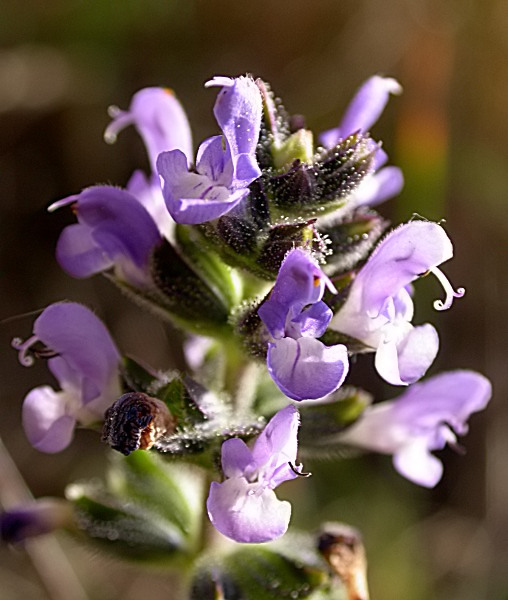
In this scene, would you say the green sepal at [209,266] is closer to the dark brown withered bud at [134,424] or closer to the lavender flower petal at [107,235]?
the lavender flower petal at [107,235]

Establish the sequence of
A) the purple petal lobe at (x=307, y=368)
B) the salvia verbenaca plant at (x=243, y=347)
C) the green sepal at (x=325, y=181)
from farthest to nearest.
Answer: the green sepal at (x=325, y=181)
the salvia verbenaca plant at (x=243, y=347)
the purple petal lobe at (x=307, y=368)

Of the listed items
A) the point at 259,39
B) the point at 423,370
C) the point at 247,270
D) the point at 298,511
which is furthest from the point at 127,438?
the point at 259,39

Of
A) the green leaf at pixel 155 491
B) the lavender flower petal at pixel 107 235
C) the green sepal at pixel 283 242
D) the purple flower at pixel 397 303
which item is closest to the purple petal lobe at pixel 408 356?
the purple flower at pixel 397 303

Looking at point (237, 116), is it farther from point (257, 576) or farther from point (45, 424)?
point (257, 576)

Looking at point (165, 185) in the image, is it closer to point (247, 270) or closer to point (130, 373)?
point (247, 270)

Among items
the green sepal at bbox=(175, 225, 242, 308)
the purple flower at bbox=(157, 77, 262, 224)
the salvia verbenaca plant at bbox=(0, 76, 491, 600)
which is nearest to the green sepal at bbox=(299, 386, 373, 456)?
the salvia verbenaca plant at bbox=(0, 76, 491, 600)

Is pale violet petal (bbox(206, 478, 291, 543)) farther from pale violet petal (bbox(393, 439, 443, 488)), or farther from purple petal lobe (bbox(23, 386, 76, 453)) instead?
pale violet petal (bbox(393, 439, 443, 488))

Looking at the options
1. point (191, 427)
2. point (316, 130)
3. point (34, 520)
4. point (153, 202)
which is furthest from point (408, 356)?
point (316, 130)
